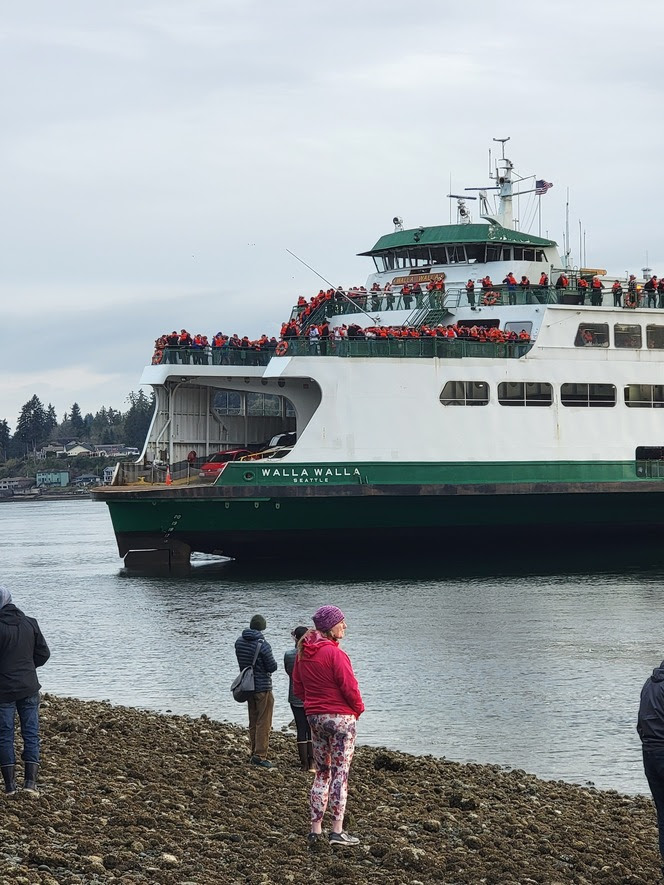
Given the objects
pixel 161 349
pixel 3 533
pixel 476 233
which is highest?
pixel 476 233

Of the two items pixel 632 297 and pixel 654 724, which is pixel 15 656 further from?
pixel 632 297

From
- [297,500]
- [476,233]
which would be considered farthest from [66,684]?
[476,233]

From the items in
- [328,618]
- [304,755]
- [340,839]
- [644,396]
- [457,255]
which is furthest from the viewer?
[457,255]

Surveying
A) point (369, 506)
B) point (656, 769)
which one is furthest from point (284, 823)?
point (369, 506)

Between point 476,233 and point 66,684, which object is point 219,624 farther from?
point 476,233

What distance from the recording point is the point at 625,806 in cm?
972

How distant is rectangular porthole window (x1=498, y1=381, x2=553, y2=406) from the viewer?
2766 centimetres

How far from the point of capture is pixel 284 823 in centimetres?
809

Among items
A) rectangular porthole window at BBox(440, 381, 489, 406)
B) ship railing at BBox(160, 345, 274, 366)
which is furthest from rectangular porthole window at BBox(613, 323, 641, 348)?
ship railing at BBox(160, 345, 274, 366)

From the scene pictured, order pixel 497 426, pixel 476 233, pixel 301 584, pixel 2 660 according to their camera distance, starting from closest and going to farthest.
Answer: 1. pixel 2 660
2. pixel 301 584
3. pixel 497 426
4. pixel 476 233

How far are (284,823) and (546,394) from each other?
68.5 feet

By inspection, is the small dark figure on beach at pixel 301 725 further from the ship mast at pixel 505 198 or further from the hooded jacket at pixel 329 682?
the ship mast at pixel 505 198

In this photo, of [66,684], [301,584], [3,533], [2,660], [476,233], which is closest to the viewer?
[2,660]

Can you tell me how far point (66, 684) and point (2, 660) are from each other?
8489 millimetres
